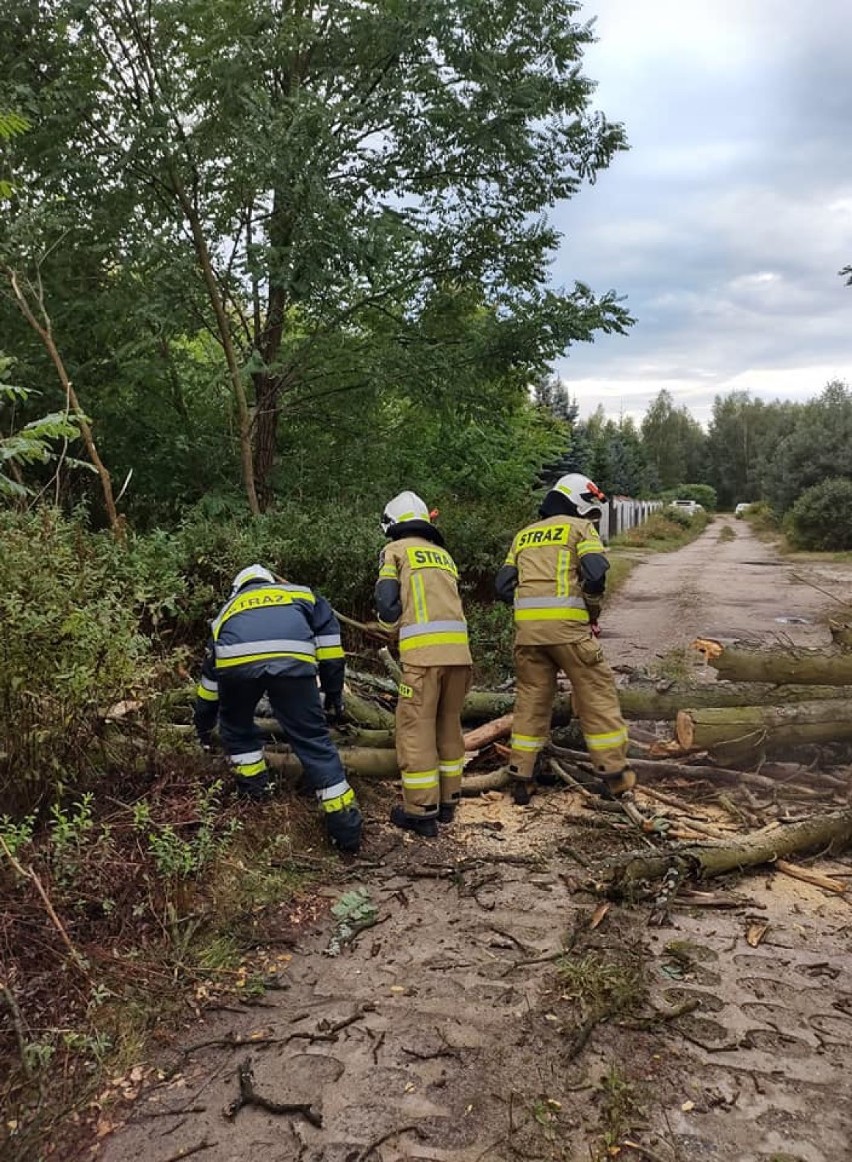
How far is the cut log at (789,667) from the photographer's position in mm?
5500

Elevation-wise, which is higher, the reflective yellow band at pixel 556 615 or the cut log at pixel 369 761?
the reflective yellow band at pixel 556 615

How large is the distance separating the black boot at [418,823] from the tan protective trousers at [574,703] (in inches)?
30.2

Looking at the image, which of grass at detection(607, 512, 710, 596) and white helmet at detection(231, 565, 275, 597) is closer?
white helmet at detection(231, 565, 275, 597)

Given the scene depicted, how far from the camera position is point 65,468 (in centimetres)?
797

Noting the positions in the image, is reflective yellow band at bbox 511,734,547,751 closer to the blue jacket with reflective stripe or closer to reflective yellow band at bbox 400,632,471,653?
reflective yellow band at bbox 400,632,471,653

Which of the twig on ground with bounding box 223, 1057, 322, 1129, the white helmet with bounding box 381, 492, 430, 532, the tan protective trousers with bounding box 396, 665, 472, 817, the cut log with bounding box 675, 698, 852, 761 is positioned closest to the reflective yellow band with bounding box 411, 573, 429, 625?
the tan protective trousers with bounding box 396, 665, 472, 817

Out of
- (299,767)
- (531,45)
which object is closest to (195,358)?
(531,45)

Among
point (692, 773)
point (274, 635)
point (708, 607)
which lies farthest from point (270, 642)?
point (708, 607)

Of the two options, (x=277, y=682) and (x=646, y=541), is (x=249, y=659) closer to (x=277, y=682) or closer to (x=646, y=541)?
(x=277, y=682)

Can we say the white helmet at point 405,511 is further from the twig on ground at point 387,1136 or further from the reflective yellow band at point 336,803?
the twig on ground at point 387,1136

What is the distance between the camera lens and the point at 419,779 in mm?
4508

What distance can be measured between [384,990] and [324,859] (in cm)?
112

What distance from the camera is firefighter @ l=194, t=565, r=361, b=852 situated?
13.1 feet

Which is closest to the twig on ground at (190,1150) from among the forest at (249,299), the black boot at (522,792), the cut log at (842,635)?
the forest at (249,299)
